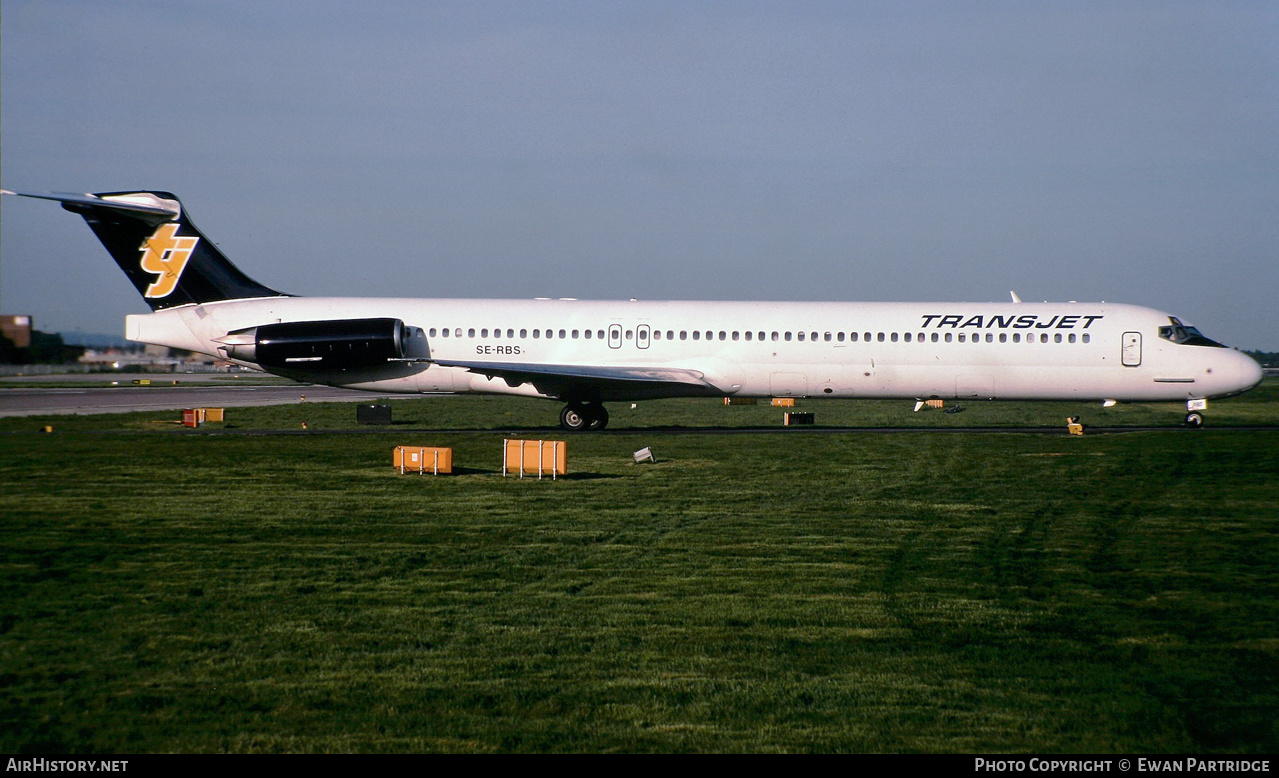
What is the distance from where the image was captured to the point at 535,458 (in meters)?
19.8

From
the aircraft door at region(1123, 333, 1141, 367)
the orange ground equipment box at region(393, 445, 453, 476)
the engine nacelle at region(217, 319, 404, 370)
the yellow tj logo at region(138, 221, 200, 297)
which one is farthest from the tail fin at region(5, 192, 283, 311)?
the aircraft door at region(1123, 333, 1141, 367)

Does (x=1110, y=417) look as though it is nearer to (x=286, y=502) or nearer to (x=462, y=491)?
(x=462, y=491)

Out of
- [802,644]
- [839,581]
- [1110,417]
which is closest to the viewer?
[802,644]

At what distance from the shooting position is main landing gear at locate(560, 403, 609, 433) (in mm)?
30953

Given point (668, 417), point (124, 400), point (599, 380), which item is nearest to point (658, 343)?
point (599, 380)

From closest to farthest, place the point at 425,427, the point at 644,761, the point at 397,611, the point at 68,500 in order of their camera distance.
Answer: the point at 644,761 < the point at 397,611 < the point at 68,500 < the point at 425,427

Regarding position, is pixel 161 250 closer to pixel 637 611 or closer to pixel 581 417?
pixel 581 417

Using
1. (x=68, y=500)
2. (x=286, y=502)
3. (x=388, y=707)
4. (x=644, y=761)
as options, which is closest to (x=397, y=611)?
(x=388, y=707)

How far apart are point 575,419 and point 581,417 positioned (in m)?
0.18

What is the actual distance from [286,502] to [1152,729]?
12757 mm

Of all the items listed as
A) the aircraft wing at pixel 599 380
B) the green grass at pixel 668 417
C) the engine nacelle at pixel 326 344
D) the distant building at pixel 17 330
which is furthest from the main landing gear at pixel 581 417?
the distant building at pixel 17 330

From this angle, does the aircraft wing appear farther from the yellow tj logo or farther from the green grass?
the yellow tj logo

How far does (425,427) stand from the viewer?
108 ft

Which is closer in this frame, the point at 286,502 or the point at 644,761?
the point at 644,761
